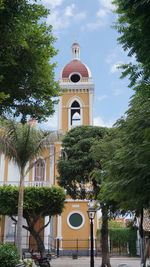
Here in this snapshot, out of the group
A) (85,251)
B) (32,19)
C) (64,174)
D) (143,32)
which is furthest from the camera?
(85,251)

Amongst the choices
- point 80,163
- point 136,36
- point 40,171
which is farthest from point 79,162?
point 136,36

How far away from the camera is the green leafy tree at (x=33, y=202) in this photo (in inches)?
758

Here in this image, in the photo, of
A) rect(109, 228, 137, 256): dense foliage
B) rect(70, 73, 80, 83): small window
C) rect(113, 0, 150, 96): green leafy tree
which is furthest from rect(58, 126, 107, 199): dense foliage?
rect(70, 73, 80, 83): small window

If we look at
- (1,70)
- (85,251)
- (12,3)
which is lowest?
(85,251)

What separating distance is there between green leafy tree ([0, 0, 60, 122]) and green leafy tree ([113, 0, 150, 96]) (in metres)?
2.50

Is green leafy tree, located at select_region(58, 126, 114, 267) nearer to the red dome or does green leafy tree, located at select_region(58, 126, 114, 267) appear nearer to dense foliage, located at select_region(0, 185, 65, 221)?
dense foliage, located at select_region(0, 185, 65, 221)

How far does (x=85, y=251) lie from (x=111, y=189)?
21.3 metres

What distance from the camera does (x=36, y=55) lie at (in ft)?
23.1

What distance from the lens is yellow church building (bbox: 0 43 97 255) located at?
982 inches

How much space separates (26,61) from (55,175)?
804 inches

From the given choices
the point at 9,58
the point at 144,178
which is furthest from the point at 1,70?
the point at 144,178

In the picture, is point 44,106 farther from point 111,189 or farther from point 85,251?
point 85,251

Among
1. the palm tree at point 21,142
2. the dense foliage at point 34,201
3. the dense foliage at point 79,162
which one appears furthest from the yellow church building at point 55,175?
the palm tree at point 21,142

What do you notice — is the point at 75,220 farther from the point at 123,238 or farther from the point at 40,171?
the point at 123,238
